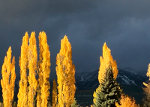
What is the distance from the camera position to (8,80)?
39281 mm

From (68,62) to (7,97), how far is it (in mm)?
12158

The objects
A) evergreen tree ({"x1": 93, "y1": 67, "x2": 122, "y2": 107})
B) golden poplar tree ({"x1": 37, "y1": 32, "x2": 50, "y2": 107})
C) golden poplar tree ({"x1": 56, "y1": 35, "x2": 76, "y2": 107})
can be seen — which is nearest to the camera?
evergreen tree ({"x1": 93, "y1": 67, "x2": 122, "y2": 107})

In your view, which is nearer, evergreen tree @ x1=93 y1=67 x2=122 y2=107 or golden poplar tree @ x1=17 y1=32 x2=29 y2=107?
evergreen tree @ x1=93 y1=67 x2=122 y2=107

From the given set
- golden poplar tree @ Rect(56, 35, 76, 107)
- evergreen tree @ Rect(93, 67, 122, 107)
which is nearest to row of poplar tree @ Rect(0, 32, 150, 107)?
golden poplar tree @ Rect(56, 35, 76, 107)

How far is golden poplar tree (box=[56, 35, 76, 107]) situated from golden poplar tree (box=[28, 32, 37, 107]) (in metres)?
3.61

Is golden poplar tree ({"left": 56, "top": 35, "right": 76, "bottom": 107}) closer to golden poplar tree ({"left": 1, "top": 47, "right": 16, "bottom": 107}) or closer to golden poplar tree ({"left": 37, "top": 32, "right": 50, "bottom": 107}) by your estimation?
golden poplar tree ({"left": 37, "top": 32, "right": 50, "bottom": 107})

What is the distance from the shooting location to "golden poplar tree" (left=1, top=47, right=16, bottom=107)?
38.8 m

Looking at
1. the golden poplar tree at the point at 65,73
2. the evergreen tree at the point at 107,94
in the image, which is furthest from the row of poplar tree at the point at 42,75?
the evergreen tree at the point at 107,94

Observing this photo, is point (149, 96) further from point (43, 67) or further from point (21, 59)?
point (21, 59)

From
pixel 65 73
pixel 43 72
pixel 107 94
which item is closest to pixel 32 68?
pixel 43 72

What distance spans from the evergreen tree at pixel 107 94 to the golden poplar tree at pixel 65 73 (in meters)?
8.20

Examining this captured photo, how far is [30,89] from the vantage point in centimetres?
3547

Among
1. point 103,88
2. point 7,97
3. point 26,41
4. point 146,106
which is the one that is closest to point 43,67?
point 26,41

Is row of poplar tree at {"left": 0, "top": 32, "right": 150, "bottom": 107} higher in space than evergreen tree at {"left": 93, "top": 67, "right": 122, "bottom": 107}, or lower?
higher
